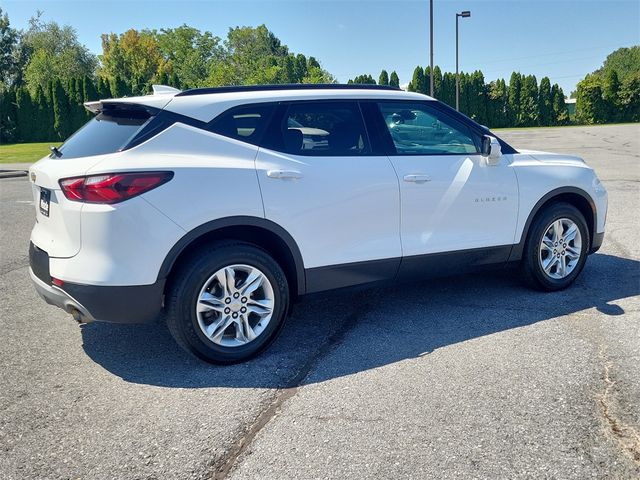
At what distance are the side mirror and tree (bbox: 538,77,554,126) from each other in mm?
50942

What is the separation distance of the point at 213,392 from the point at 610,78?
56348 mm

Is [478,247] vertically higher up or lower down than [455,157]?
lower down

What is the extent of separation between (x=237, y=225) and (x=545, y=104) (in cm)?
5301

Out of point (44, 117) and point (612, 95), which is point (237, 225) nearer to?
point (44, 117)

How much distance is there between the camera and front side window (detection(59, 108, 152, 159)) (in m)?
3.71

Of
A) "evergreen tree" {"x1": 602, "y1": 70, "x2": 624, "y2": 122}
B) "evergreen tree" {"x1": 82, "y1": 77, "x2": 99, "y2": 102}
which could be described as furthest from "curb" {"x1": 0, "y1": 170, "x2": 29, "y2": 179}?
"evergreen tree" {"x1": 602, "y1": 70, "x2": 624, "y2": 122}

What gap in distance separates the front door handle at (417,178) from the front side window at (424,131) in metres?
0.20

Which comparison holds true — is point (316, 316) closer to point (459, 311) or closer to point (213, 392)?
point (459, 311)

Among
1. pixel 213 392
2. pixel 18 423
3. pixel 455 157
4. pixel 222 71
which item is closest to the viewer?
pixel 18 423

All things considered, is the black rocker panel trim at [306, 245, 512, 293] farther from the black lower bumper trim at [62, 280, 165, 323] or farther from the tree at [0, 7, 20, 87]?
the tree at [0, 7, 20, 87]

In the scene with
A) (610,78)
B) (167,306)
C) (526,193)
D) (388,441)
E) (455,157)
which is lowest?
(388,441)

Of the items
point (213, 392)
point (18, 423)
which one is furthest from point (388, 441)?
point (18, 423)

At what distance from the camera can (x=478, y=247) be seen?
480 centimetres

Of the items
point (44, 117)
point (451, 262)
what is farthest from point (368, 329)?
point (44, 117)
